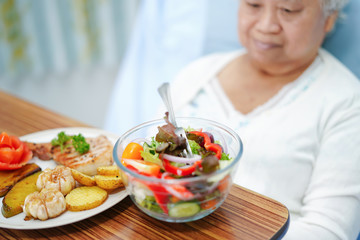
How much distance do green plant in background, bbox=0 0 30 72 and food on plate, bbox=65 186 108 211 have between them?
2.04m

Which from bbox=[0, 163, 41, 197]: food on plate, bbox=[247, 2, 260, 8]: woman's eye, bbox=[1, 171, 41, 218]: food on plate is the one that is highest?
bbox=[247, 2, 260, 8]: woman's eye

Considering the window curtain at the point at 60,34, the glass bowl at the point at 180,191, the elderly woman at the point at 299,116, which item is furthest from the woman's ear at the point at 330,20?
the window curtain at the point at 60,34

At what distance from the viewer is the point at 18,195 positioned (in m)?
0.89

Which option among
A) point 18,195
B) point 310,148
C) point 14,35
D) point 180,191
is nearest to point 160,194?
point 180,191

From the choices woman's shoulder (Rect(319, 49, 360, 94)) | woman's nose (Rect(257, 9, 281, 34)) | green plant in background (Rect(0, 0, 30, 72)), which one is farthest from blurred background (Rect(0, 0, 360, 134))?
woman's nose (Rect(257, 9, 281, 34))

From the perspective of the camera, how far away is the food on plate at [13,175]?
0.92 metres

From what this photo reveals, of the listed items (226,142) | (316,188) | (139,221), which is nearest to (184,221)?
(139,221)

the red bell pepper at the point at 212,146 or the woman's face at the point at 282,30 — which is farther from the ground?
the woman's face at the point at 282,30

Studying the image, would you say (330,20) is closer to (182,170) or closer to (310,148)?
(310,148)

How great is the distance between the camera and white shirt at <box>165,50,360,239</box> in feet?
3.58

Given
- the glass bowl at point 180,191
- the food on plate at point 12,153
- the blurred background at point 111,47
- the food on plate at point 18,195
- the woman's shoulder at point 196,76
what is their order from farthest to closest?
the blurred background at point 111,47, the woman's shoulder at point 196,76, the food on plate at point 12,153, the food on plate at point 18,195, the glass bowl at point 180,191

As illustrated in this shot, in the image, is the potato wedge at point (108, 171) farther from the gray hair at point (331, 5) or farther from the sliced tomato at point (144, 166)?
the gray hair at point (331, 5)

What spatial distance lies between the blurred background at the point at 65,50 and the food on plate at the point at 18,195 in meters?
1.93

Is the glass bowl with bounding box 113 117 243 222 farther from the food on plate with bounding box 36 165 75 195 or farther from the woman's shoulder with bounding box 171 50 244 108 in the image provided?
the woman's shoulder with bounding box 171 50 244 108
